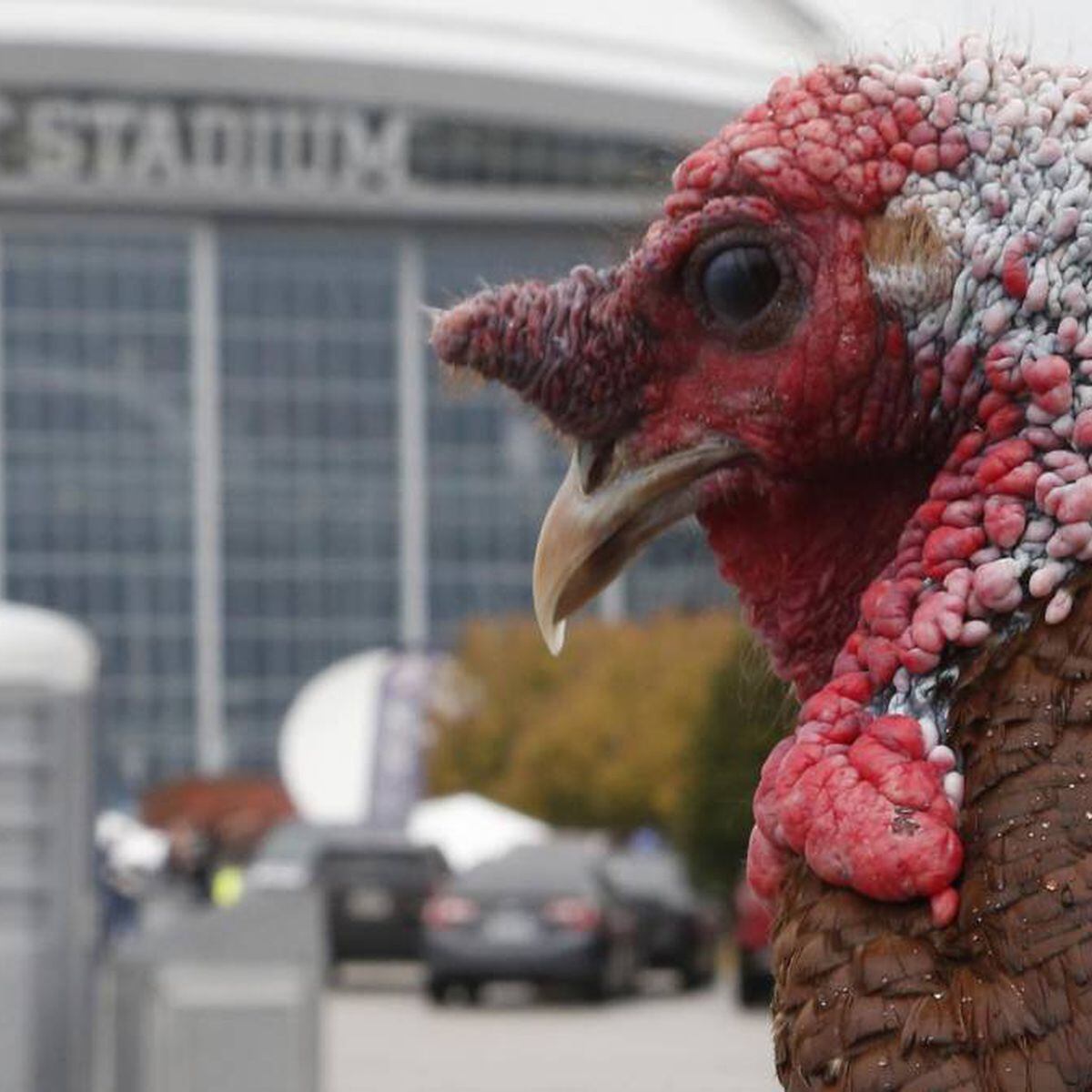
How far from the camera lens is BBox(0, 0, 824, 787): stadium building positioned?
78125 mm

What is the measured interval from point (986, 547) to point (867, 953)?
0.31m

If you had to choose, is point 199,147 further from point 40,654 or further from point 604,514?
point 604,514

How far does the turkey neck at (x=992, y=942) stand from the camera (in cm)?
194

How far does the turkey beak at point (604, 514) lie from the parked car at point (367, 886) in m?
21.9

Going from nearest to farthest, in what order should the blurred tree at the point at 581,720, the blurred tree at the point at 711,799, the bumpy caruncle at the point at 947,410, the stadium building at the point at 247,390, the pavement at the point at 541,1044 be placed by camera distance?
the bumpy caruncle at the point at 947,410, the pavement at the point at 541,1044, the blurred tree at the point at 711,799, the blurred tree at the point at 581,720, the stadium building at the point at 247,390

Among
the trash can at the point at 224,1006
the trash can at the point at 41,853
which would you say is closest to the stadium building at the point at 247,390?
the trash can at the point at 224,1006

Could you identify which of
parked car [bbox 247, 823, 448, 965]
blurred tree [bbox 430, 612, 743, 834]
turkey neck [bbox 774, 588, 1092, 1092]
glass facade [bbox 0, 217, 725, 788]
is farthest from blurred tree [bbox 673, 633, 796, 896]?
glass facade [bbox 0, 217, 725, 788]

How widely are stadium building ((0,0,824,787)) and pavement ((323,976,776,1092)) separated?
54307 millimetres

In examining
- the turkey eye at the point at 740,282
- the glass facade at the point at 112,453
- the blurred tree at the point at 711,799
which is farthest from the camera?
the glass facade at the point at 112,453

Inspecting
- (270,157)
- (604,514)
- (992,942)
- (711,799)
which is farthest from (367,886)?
(270,157)

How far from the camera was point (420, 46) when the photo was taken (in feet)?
239

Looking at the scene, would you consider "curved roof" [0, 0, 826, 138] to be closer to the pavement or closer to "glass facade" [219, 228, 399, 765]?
"glass facade" [219, 228, 399, 765]

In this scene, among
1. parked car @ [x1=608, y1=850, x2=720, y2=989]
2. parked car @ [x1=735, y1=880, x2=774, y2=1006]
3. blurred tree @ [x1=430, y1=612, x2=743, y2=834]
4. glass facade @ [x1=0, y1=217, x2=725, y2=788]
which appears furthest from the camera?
glass facade @ [x1=0, y1=217, x2=725, y2=788]

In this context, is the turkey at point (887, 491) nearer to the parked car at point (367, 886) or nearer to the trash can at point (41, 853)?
the trash can at point (41, 853)
